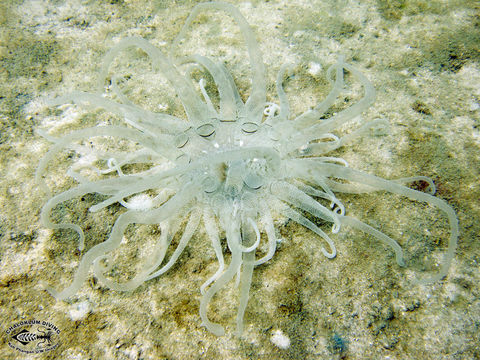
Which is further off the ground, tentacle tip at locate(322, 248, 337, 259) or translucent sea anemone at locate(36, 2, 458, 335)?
translucent sea anemone at locate(36, 2, 458, 335)

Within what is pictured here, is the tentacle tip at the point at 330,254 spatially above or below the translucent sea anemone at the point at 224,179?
below

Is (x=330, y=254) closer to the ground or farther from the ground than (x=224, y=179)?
closer to the ground

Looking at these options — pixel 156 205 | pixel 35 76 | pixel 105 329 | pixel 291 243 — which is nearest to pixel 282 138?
pixel 291 243

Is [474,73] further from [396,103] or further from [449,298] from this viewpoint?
[449,298]

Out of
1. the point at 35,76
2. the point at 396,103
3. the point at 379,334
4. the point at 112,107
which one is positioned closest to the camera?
the point at 379,334

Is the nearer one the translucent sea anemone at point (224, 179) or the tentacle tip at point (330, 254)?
the translucent sea anemone at point (224, 179)

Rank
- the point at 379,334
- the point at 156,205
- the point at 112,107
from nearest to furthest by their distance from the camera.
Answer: the point at 379,334
the point at 112,107
the point at 156,205

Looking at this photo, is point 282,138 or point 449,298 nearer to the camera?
point 449,298

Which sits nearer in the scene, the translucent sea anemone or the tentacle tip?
the translucent sea anemone
